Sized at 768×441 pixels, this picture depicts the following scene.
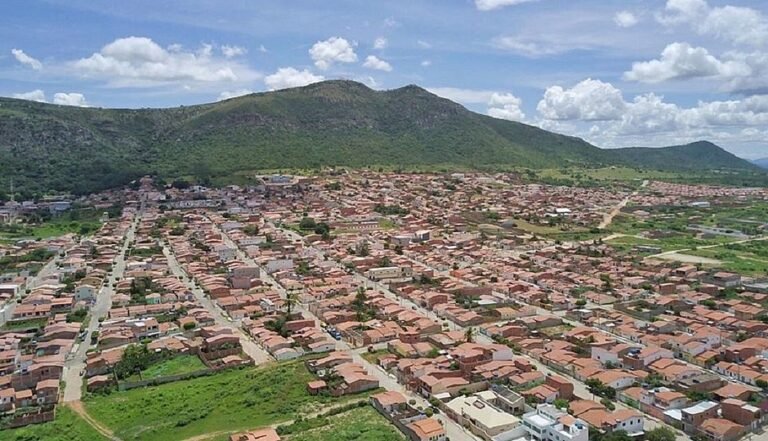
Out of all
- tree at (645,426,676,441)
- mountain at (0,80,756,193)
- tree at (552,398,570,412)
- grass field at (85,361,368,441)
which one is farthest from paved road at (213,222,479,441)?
mountain at (0,80,756,193)

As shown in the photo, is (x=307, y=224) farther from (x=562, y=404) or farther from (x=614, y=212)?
(x=562, y=404)

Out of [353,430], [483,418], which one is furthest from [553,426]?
[353,430]

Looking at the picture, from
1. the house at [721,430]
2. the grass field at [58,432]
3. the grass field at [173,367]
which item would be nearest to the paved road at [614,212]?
the house at [721,430]

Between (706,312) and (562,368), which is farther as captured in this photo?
(706,312)

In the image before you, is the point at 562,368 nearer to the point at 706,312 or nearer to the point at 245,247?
the point at 706,312

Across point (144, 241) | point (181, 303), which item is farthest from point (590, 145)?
point (181, 303)
